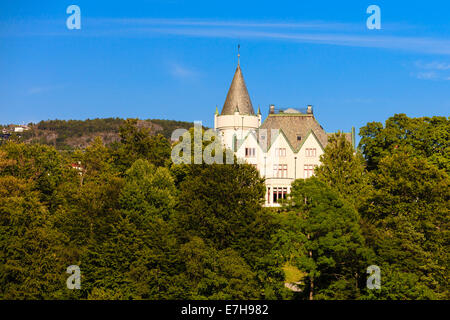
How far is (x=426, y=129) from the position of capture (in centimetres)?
8219

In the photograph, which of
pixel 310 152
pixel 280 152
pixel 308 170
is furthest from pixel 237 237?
pixel 310 152

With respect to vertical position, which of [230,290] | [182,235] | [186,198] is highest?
[186,198]

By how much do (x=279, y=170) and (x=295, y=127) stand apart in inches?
304

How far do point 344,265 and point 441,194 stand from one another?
39.3 feet

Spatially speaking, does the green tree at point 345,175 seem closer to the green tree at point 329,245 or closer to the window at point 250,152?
the green tree at point 329,245

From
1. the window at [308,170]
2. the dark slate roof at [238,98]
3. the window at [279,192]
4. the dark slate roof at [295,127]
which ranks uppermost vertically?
the dark slate roof at [238,98]

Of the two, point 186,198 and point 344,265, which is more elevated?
point 186,198

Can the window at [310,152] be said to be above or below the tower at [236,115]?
below

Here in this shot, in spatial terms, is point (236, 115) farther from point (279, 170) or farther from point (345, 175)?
point (345, 175)

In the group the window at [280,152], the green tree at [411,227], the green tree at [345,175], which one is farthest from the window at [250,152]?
the green tree at [411,227]

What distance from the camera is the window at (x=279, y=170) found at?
91938mm

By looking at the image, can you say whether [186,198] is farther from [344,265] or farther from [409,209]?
[409,209]

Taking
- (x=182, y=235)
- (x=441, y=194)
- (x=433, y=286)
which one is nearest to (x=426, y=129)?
(x=441, y=194)

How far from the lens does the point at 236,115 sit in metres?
99.6
